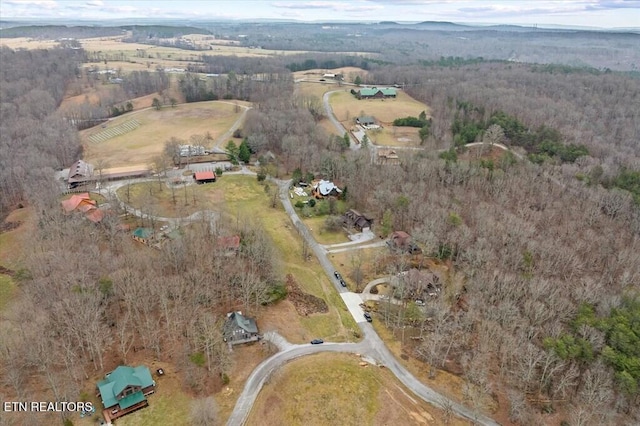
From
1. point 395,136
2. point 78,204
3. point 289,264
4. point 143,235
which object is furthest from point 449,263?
point 395,136

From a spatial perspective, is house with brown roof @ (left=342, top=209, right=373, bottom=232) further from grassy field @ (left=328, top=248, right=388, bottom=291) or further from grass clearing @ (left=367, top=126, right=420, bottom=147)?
grass clearing @ (left=367, top=126, right=420, bottom=147)

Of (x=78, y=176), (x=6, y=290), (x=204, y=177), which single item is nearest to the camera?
(x=6, y=290)

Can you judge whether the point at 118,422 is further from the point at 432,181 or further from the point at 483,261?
the point at 432,181

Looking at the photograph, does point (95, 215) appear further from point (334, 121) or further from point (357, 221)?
point (334, 121)

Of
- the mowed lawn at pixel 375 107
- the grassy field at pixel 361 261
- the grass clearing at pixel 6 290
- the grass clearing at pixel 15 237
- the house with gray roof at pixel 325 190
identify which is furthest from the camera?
the mowed lawn at pixel 375 107

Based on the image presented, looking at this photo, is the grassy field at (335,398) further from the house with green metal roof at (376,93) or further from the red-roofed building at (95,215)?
the house with green metal roof at (376,93)

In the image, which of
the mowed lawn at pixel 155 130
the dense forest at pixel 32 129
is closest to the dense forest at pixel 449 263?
the dense forest at pixel 32 129

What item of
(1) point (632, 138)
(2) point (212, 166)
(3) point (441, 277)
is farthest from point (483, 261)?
(1) point (632, 138)
